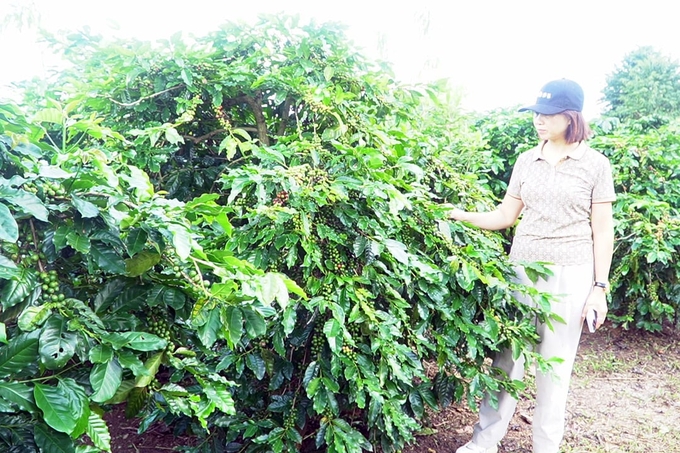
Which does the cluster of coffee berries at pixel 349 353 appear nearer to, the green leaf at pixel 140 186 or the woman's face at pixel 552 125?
the green leaf at pixel 140 186

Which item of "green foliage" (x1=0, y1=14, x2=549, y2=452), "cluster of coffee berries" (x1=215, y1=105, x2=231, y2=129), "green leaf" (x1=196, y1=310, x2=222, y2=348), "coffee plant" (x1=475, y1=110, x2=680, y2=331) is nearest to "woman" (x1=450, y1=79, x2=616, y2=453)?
"green foliage" (x1=0, y1=14, x2=549, y2=452)

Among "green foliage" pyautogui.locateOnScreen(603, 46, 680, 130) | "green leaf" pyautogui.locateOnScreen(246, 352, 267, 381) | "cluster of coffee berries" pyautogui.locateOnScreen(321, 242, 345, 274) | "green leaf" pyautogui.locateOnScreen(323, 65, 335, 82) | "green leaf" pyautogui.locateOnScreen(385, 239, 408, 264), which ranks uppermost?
"green foliage" pyautogui.locateOnScreen(603, 46, 680, 130)

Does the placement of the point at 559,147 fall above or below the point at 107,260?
above

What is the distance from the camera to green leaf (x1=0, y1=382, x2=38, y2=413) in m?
0.87

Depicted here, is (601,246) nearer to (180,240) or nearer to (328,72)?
(328,72)

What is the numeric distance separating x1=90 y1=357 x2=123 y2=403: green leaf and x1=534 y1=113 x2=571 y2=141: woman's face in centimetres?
187

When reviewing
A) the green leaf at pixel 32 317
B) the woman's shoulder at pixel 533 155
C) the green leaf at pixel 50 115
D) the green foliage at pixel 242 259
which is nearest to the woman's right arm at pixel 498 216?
the green foliage at pixel 242 259

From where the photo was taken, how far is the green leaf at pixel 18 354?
886 mm

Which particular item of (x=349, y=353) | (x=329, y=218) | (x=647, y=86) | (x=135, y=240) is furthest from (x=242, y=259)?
(x=647, y=86)

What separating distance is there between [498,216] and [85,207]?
1866mm

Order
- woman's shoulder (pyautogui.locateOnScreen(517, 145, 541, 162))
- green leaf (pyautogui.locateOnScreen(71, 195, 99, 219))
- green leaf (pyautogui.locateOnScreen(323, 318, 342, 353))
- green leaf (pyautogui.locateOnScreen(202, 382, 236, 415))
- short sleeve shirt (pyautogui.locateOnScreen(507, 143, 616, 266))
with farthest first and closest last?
woman's shoulder (pyautogui.locateOnScreen(517, 145, 541, 162)), short sleeve shirt (pyautogui.locateOnScreen(507, 143, 616, 266)), green leaf (pyautogui.locateOnScreen(323, 318, 342, 353)), green leaf (pyautogui.locateOnScreen(202, 382, 236, 415)), green leaf (pyautogui.locateOnScreen(71, 195, 99, 219))

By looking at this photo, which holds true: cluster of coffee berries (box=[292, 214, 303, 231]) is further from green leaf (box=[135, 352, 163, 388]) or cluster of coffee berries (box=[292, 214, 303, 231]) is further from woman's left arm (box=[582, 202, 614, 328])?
woman's left arm (box=[582, 202, 614, 328])

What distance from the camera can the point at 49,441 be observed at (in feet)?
3.05

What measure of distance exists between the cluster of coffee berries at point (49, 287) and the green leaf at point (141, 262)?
0.14 metres
